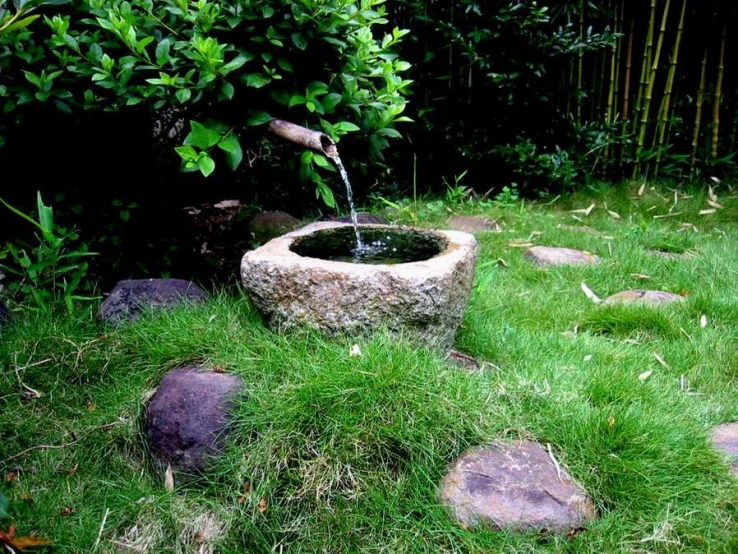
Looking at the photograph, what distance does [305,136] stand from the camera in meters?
2.60

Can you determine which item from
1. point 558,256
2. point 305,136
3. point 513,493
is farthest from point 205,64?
point 558,256

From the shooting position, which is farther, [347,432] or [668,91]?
[668,91]

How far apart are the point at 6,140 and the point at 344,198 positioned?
2356mm

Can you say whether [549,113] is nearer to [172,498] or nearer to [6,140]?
[6,140]

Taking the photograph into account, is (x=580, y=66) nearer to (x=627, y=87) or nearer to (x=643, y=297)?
(x=627, y=87)

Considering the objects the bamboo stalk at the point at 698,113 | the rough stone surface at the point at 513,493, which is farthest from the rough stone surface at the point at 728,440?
the bamboo stalk at the point at 698,113

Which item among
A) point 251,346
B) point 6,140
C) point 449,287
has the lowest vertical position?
point 251,346

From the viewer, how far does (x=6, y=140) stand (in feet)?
9.87

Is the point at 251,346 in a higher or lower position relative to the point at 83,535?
higher

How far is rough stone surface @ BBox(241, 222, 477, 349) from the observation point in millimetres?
2213

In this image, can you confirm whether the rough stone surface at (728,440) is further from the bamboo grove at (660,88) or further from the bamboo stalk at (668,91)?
the bamboo stalk at (668,91)

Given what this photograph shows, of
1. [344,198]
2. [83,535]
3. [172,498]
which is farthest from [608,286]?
[83,535]

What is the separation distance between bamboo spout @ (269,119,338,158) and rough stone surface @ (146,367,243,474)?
914 millimetres

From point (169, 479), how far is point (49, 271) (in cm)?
128
